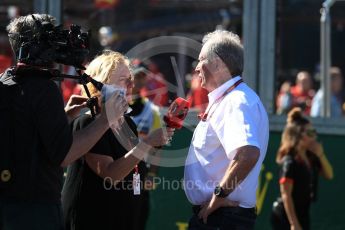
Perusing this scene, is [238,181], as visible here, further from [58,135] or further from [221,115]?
[58,135]

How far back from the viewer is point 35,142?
365 cm

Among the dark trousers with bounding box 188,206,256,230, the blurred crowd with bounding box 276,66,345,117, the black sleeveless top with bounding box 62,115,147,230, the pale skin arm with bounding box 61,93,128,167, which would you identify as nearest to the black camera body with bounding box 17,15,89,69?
the pale skin arm with bounding box 61,93,128,167

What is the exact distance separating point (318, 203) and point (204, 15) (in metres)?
2.08

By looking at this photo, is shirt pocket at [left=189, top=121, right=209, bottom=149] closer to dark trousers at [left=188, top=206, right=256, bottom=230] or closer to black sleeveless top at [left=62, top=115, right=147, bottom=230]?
dark trousers at [left=188, top=206, right=256, bottom=230]

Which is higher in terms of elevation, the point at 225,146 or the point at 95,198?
the point at 225,146

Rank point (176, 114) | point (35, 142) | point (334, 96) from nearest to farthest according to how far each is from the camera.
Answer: point (35, 142) → point (176, 114) → point (334, 96)

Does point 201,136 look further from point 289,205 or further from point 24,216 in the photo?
point 289,205

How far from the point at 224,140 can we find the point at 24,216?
109 cm

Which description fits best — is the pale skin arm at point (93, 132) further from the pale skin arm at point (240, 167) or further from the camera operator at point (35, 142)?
the pale skin arm at point (240, 167)

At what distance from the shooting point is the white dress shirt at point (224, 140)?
392 cm

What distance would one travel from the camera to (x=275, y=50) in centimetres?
701

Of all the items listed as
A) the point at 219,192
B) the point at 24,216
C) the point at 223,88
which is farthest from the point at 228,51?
the point at 24,216

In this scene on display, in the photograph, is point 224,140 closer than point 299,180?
Yes

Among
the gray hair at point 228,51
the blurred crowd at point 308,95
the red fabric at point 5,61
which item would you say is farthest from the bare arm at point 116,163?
the red fabric at point 5,61
